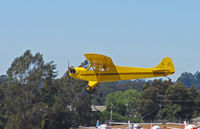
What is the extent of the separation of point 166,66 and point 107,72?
16.2 feet

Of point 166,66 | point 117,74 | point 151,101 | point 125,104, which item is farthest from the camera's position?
point 125,104

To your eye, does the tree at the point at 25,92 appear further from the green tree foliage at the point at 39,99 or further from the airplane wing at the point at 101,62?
the airplane wing at the point at 101,62

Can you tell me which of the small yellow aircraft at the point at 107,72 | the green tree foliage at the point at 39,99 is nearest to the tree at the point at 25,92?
the green tree foliage at the point at 39,99

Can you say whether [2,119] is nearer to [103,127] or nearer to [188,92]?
[103,127]

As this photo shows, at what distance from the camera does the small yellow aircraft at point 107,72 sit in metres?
30.1

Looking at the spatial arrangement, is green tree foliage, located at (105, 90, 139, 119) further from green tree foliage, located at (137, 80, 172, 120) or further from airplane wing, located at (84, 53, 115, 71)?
airplane wing, located at (84, 53, 115, 71)

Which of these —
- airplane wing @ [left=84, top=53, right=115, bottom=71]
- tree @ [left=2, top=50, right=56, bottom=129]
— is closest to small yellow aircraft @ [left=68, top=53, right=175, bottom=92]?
airplane wing @ [left=84, top=53, right=115, bottom=71]

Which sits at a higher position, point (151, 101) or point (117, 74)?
point (117, 74)

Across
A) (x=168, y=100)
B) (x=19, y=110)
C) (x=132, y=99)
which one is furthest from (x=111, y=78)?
(x=132, y=99)

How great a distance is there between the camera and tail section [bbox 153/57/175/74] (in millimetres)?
31141

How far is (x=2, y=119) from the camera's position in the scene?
63.8 metres

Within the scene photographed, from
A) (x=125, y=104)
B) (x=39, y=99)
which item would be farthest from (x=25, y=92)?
(x=125, y=104)

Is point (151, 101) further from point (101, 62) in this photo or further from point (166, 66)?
point (101, 62)

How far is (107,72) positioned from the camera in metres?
30.1
